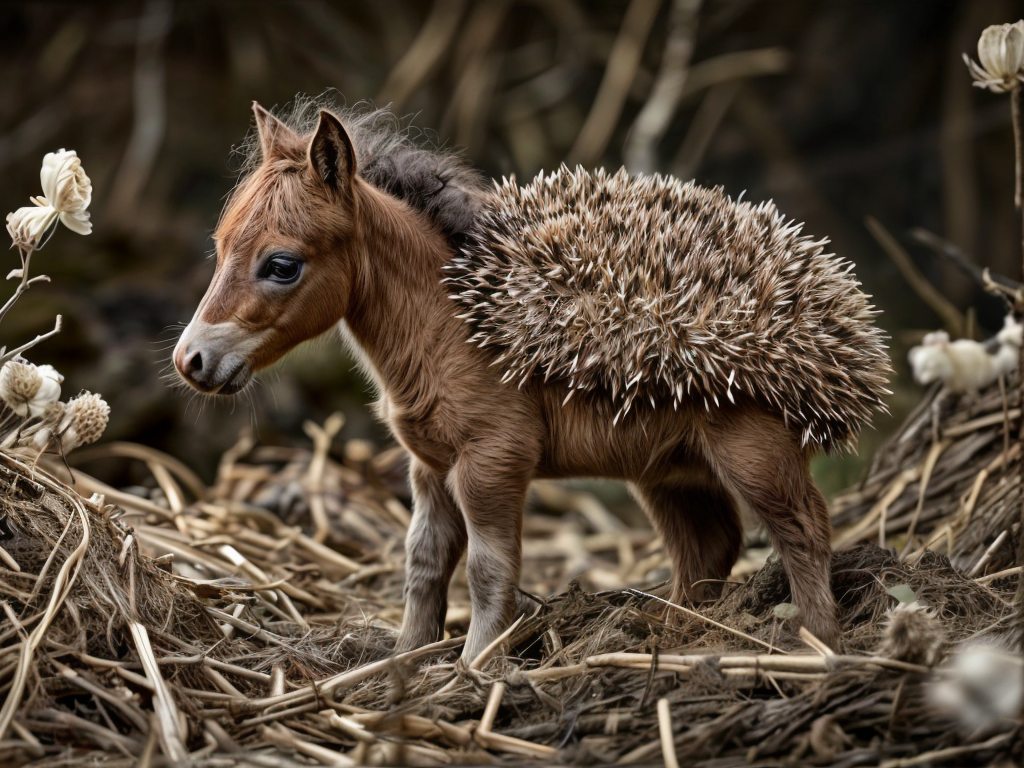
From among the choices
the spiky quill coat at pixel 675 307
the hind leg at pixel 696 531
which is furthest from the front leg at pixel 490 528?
the hind leg at pixel 696 531

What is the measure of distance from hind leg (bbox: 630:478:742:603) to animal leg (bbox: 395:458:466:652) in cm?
86

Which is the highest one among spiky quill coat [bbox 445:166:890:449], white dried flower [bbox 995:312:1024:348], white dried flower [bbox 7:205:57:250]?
white dried flower [bbox 995:312:1024:348]

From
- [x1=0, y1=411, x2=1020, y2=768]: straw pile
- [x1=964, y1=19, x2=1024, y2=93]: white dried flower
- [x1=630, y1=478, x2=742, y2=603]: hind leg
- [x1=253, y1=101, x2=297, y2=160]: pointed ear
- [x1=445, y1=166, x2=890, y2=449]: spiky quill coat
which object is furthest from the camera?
[x1=630, y1=478, x2=742, y2=603]: hind leg

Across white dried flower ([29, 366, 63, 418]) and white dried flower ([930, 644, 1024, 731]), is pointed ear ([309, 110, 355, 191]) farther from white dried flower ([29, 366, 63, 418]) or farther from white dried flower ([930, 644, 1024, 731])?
white dried flower ([930, 644, 1024, 731])

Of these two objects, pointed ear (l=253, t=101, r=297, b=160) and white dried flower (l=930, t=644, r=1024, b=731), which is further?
pointed ear (l=253, t=101, r=297, b=160)

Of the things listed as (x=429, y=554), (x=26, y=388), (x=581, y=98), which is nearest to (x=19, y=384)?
(x=26, y=388)

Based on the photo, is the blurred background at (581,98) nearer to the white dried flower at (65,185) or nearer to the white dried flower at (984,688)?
the white dried flower at (65,185)

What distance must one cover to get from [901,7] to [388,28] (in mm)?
5591

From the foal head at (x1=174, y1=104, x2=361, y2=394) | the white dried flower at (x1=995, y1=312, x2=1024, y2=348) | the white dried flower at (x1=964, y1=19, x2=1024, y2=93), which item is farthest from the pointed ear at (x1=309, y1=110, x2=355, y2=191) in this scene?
the white dried flower at (x1=995, y1=312, x2=1024, y2=348)

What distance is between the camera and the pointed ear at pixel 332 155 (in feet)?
12.8

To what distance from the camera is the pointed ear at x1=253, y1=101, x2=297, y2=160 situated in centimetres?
414

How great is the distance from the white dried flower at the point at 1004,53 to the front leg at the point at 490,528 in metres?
2.22

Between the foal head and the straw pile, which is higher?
the foal head

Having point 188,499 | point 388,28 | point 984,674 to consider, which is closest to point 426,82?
point 388,28
